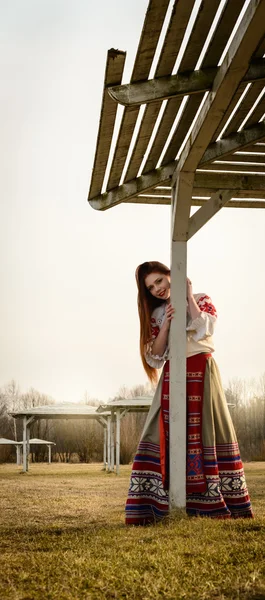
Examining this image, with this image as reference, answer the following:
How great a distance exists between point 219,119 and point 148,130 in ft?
2.18

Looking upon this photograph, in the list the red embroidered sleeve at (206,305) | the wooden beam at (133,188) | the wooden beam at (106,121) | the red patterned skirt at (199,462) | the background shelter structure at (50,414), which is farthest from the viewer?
the background shelter structure at (50,414)

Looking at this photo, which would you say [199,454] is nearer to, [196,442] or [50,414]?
[196,442]

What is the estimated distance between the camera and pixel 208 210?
5066 mm

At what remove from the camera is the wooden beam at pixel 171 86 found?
11.7 feet

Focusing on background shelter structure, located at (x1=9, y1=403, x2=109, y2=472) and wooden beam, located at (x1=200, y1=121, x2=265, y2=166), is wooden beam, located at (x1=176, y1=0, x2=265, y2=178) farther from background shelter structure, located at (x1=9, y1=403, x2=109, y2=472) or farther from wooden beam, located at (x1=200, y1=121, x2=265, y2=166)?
background shelter structure, located at (x1=9, y1=403, x2=109, y2=472)

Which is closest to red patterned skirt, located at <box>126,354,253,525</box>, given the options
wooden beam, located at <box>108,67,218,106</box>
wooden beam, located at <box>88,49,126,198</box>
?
wooden beam, located at <box>88,49,126,198</box>

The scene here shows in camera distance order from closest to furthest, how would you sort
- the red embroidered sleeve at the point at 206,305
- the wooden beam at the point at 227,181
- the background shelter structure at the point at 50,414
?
the red embroidered sleeve at the point at 206,305 → the wooden beam at the point at 227,181 → the background shelter structure at the point at 50,414

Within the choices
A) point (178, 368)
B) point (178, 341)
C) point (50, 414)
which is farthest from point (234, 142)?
point (50, 414)

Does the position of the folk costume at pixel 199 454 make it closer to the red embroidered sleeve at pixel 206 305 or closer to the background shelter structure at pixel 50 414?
the red embroidered sleeve at pixel 206 305

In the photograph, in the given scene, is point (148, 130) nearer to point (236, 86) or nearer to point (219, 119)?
point (219, 119)

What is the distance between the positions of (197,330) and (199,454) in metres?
0.82

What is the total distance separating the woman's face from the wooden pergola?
218 mm

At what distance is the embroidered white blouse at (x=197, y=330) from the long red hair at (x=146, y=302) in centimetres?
4

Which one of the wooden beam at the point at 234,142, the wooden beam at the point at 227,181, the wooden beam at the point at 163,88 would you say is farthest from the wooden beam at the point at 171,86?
the wooden beam at the point at 227,181
